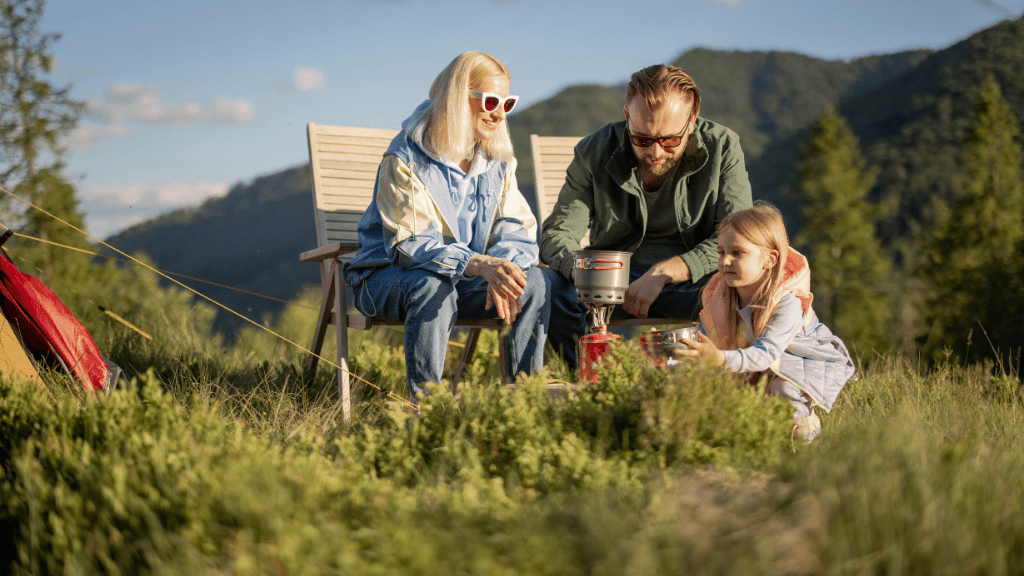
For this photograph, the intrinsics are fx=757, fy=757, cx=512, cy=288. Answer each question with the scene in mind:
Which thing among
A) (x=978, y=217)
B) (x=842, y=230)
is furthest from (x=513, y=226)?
(x=842, y=230)

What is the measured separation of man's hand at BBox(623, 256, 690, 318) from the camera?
317 centimetres

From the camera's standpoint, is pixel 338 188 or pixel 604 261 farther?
pixel 338 188

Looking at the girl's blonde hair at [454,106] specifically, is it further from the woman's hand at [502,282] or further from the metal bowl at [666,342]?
the metal bowl at [666,342]

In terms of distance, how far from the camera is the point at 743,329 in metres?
2.67

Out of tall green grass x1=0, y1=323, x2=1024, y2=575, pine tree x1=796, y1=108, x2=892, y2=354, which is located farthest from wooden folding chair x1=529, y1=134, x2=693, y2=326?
pine tree x1=796, y1=108, x2=892, y2=354

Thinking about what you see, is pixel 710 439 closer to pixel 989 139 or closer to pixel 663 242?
pixel 663 242

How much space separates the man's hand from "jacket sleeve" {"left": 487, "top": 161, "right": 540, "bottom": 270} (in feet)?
1.56

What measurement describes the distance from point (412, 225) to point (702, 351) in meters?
1.36

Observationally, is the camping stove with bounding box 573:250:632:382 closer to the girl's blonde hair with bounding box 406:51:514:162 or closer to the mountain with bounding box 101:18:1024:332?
the girl's blonde hair with bounding box 406:51:514:162

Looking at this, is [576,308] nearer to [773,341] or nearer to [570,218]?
[570,218]

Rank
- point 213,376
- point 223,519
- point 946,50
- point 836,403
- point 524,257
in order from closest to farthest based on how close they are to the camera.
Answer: point 223,519 < point 836,403 < point 524,257 < point 213,376 < point 946,50

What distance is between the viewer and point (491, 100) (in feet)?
10.3

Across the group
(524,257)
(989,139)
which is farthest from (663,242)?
(989,139)

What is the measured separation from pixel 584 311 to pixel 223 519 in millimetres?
2348
